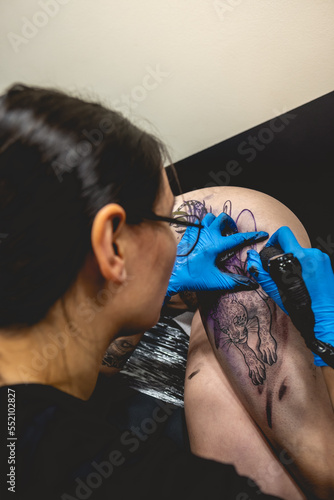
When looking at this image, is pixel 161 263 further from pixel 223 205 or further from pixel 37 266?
pixel 223 205

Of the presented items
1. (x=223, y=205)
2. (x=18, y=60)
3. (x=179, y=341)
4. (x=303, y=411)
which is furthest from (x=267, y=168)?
(x=18, y=60)

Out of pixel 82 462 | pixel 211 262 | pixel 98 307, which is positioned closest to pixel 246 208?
pixel 211 262

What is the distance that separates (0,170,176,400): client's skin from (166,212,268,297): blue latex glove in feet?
1.10

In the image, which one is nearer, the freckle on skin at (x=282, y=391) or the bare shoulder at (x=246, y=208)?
the freckle on skin at (x=282, y=391)

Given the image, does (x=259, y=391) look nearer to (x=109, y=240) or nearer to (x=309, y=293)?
(x=309, y=293)

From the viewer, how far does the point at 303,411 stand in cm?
80

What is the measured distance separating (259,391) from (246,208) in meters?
0.53

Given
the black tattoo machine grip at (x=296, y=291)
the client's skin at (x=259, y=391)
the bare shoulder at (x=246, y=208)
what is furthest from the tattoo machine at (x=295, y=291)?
the bare shoulder at (x=246, y=208)

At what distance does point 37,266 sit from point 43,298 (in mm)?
61

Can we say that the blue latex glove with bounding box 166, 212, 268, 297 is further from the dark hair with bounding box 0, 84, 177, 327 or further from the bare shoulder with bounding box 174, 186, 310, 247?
the dark hair with bounding box 0, 84, 177, 327

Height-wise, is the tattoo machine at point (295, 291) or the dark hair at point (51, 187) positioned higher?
the dark hair at point (51, 187)

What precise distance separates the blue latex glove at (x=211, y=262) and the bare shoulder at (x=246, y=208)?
4 centimetres

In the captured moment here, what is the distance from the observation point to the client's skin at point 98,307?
20.3 inches

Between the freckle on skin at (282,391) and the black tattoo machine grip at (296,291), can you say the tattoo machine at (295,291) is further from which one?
the freckle on skin at (282,391)
